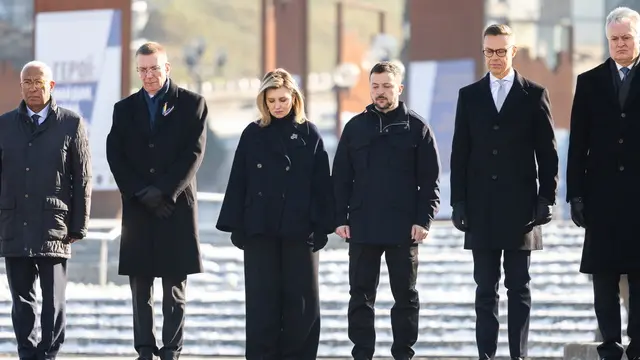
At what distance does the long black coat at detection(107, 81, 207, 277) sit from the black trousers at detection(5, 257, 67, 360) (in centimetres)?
35

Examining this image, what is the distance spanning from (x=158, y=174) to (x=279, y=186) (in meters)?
0.60

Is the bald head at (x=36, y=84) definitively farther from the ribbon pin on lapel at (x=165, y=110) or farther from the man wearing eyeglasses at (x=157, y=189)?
the ribbon pin on lapel at (x=165, y=110)

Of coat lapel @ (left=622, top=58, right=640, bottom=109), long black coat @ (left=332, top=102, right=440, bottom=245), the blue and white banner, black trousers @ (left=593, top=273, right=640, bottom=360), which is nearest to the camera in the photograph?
black trousers @ (left=593, top=273, right=640, bottom=360)

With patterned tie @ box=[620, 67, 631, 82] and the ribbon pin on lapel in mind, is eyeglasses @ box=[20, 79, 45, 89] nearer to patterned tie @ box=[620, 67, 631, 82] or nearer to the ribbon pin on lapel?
the ribbon pin on lapel

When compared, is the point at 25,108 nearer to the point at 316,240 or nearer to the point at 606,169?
the point at 316,240

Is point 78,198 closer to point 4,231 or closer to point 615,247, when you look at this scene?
point 4,231

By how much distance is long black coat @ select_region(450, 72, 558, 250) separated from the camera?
5.75 meters

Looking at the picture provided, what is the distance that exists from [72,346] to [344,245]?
8157 mm

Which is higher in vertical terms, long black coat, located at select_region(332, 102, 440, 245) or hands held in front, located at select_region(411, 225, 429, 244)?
long black coat, located at select_region(332, 102, 440, 245)

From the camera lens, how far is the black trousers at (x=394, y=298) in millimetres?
5938

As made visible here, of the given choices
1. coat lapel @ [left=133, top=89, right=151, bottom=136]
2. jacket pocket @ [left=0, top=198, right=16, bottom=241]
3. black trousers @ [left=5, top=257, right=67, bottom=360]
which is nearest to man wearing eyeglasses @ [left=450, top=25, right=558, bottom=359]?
coat lapel @ [left=133, top=89, right=151, bottom=136]

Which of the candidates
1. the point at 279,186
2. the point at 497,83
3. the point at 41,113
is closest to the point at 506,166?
the point at 497,83

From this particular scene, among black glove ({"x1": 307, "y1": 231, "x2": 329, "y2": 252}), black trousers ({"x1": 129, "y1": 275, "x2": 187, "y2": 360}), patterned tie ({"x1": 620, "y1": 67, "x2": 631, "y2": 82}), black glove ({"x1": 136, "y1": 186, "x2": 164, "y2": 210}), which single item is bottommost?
black trousers ({"x1": 129, "y1": 275, "x2": 187, "y2": 360})

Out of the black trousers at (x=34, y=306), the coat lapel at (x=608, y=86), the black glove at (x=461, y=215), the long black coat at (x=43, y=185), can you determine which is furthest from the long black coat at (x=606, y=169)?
the black trousers at (x=34, y=306)
